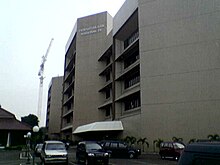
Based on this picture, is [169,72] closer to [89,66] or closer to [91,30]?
A: [89,66]

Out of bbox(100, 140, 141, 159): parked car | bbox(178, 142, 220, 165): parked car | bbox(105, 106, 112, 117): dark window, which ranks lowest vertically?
bbox(100, 140, 141, 159): parked car

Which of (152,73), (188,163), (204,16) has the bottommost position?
(188,163)

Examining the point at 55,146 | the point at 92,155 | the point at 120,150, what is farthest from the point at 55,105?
the point at 92,155

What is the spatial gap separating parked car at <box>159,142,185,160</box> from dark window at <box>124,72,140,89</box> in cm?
1646

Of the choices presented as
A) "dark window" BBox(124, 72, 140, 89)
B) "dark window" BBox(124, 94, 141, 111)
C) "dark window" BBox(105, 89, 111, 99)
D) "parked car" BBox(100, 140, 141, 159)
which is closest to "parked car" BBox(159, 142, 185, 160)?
"parked car" BBox(100, 140, 141, 159)

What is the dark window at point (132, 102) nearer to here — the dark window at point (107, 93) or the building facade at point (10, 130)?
the dark window at point (107, 93)

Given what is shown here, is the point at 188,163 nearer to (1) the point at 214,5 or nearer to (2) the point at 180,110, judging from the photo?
(2) the point at 180,110

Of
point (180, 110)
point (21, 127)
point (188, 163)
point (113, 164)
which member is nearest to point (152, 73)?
point (180, 110)

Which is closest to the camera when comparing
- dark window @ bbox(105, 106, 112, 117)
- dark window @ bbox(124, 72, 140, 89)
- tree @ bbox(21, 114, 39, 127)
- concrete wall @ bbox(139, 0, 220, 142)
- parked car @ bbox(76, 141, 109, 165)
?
parked car @ bbox(76, 141, 109, 165)

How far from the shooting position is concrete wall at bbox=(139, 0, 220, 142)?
106 feet

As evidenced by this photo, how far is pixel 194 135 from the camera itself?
32344 mm

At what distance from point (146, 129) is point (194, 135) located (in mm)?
6392

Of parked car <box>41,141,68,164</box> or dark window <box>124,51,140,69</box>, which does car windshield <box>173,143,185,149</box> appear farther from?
dark window <box>124,51,140,69</box>

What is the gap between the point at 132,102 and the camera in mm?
44656
